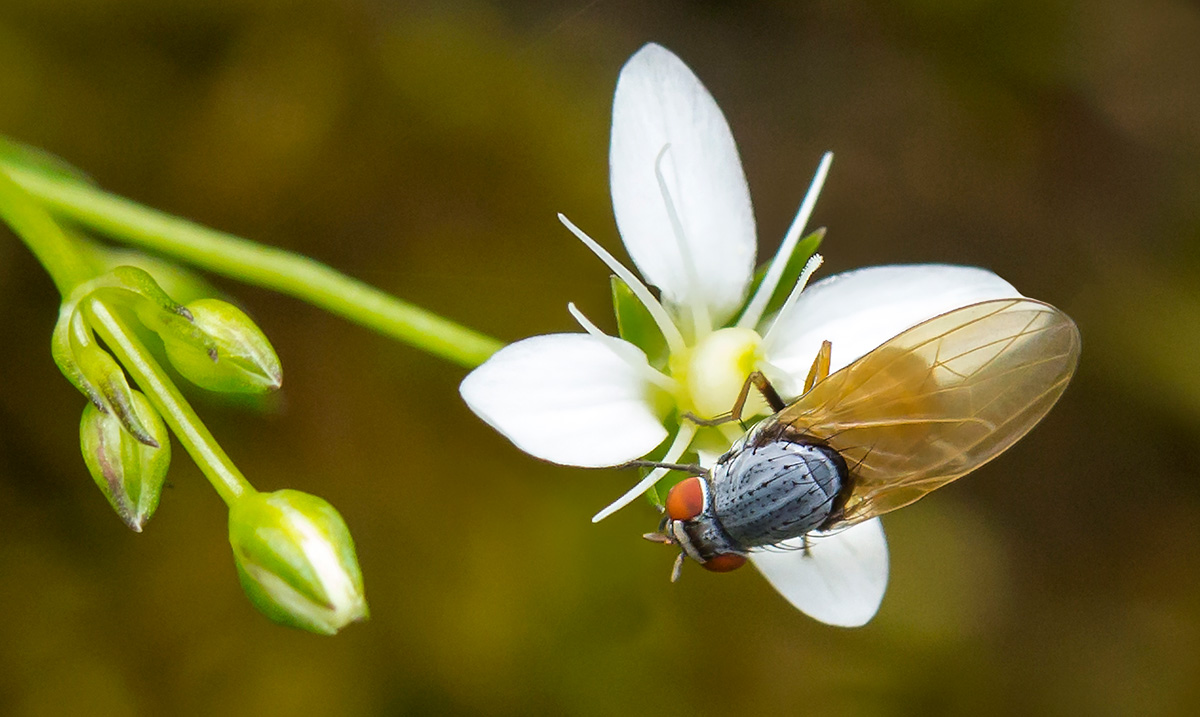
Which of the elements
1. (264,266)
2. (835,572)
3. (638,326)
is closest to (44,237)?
(264,266)

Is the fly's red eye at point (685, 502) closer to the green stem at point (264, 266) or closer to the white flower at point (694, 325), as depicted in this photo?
the white flower at point (694, 325)

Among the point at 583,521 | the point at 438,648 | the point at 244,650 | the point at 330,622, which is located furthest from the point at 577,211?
the point at 330,622

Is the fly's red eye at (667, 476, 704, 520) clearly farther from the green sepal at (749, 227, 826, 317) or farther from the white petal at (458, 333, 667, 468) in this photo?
the green sepal at (749, 227, 826, 317)

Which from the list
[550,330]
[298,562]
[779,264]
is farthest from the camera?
[550,330]

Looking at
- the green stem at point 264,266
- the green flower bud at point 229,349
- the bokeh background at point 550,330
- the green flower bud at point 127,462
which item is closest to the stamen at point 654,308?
the green stem at point 264,266

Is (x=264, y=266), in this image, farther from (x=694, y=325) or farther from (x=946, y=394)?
(x=946, y=394)

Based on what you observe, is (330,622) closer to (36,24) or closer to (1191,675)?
(36,24)

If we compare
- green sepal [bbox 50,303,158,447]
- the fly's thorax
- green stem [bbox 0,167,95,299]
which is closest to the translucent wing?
the fly's thorax

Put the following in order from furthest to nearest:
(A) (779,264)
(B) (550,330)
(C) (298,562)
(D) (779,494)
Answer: (B) (550,330)
(A) (779,264)
(D) (779,494)
(C) (298,562)
